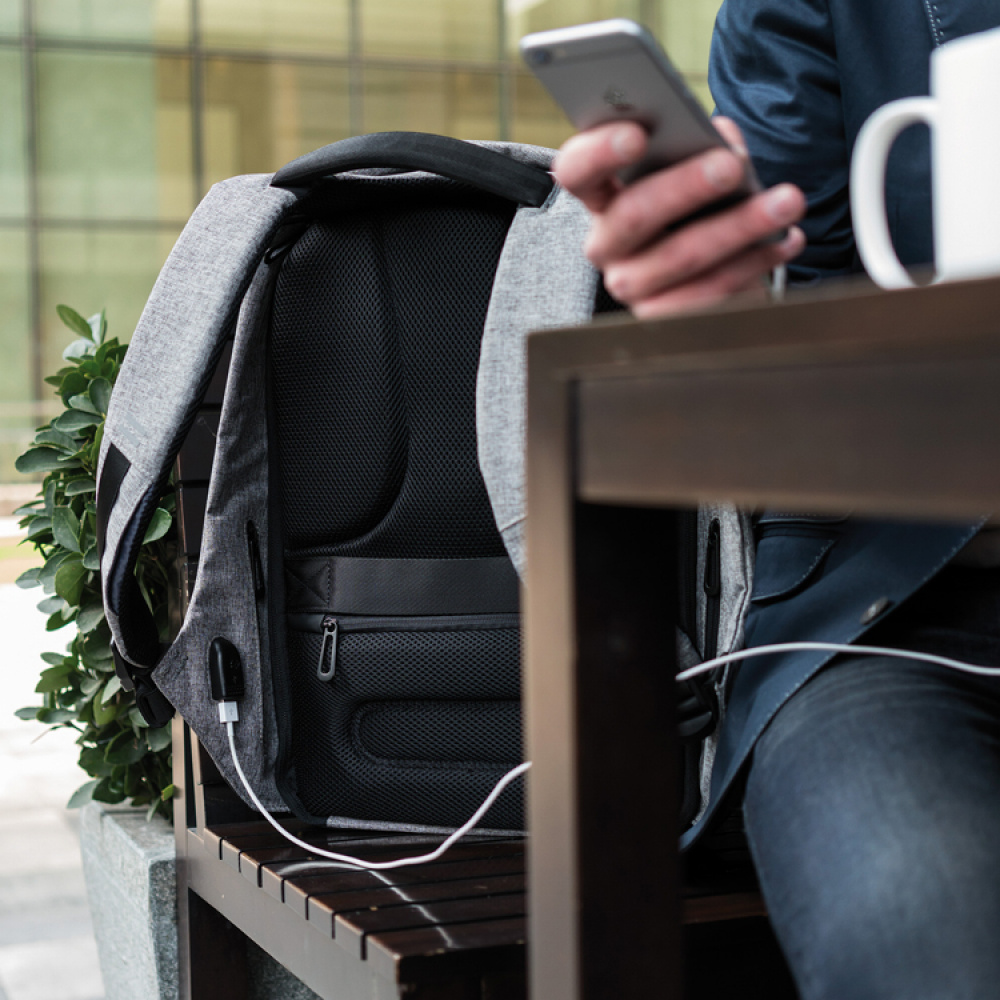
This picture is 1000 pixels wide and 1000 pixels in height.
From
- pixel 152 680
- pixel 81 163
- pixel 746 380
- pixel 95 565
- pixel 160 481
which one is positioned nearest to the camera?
pixel 746 380

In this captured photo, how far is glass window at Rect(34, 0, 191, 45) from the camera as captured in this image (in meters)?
8.50

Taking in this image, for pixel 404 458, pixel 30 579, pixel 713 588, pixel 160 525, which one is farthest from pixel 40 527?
pixel 713 588

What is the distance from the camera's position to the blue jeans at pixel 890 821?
59 centimetres

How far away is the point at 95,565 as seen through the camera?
66.1 inches

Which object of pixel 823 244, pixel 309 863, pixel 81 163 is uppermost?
pixel 81 163

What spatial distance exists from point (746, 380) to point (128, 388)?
2.94 feet

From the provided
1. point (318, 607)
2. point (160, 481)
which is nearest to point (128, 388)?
point (160, 481)

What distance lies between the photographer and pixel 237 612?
1.24 metres

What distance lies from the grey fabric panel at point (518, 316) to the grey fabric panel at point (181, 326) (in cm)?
24

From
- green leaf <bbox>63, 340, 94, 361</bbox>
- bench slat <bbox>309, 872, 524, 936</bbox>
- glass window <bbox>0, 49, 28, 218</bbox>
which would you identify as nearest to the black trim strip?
bench slat <bbox>309, 872, 524, 936</bbox>

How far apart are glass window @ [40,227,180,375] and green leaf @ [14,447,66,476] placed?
23.2ft

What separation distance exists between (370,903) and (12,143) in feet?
27.8

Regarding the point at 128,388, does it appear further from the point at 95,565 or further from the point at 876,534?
the point at 876,534

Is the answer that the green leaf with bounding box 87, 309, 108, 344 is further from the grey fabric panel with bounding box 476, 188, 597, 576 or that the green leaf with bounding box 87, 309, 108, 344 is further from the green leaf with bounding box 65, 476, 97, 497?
the grey fabric panel with bounding box 476, 188, 597, 576
